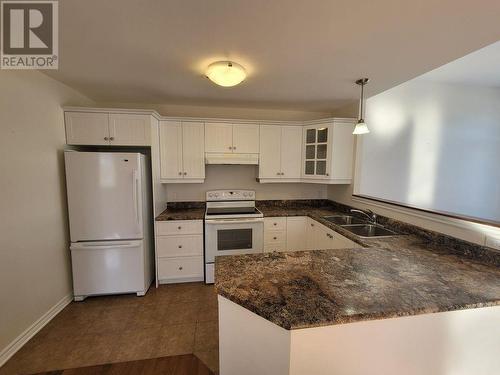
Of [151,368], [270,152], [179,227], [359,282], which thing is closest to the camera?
[359,282]

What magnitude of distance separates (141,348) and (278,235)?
1898mm

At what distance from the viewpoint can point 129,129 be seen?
254 centimetres

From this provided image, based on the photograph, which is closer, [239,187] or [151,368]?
[151,368]

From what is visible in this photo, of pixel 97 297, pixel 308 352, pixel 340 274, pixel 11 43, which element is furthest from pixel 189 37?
pixel 97 297

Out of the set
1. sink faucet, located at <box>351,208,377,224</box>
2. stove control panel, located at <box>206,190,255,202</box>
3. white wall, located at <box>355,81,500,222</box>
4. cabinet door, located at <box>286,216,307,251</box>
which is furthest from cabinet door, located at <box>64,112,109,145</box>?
white wall, located at <box>355,81,500,222</box>

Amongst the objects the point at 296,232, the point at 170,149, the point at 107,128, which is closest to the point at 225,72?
the point at 170,149

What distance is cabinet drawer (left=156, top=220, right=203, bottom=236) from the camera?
8.95ft

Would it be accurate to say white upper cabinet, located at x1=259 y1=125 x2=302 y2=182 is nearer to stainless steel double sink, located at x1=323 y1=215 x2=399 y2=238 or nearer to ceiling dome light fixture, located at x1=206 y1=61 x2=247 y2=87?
stainless steel double sink, located at x1=323 y1=215 x2=399 y2=238

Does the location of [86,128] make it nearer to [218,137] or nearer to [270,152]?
[218,137]

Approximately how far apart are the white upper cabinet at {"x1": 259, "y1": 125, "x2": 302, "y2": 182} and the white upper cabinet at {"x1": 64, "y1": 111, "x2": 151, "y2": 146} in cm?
152

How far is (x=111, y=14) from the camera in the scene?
1249 millimetres

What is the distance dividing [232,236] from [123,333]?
1441mm

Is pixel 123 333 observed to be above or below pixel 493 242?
below

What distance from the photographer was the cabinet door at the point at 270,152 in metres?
3.15
